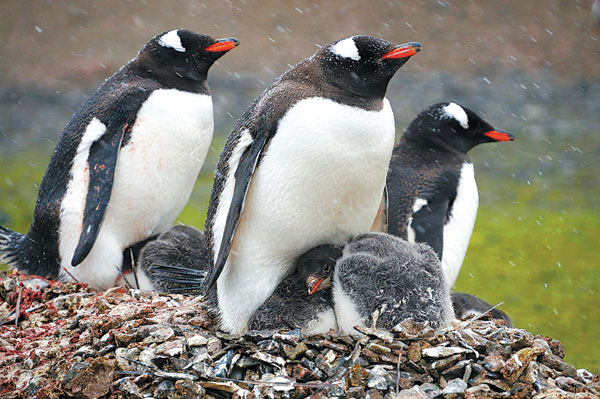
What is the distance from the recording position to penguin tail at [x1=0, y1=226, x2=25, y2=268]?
3172 mm

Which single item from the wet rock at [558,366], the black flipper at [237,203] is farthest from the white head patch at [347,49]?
the wet rock at [558,366]

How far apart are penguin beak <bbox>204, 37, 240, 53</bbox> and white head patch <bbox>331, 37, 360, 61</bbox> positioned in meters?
0.82

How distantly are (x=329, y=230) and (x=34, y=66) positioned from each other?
10.4 metres

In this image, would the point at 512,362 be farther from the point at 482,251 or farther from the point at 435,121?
the point at 482,251

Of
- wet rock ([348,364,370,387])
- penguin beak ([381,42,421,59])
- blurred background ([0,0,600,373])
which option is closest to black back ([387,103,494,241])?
penguin beak ([381,42,421,59])

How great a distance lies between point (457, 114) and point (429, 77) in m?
6.50

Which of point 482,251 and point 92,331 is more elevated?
point 92,331

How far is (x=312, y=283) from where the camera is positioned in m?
1.93

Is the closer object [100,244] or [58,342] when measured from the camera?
[58,342]

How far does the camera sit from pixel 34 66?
36.7 ft

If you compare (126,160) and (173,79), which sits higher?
(173,79)

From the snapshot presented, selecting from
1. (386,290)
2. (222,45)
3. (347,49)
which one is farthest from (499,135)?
(386,290)

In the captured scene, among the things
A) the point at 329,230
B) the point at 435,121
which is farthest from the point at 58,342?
the point at 435,121

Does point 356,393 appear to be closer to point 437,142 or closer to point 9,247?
point 437,142
